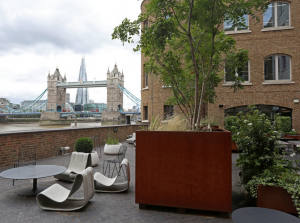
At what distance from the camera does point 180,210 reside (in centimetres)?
353

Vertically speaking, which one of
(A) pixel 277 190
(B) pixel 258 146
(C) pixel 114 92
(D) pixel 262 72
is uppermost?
(C) pixel 114 92

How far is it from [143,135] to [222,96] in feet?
36.4

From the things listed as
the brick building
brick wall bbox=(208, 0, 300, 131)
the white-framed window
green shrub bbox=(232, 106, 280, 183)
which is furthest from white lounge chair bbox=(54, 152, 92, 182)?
the white-framed window

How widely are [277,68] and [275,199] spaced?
1223 centimetres

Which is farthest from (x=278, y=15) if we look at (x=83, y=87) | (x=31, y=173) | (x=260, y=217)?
(x=83, y=87)

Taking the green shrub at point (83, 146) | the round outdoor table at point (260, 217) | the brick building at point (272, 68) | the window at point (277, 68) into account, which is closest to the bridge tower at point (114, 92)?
the brick building at point (272, 68)

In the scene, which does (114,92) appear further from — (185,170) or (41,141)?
(185,170)

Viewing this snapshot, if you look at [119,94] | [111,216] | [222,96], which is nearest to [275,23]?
[222,96]

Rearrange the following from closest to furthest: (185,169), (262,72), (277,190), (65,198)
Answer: (277,190) < (185,169) < (65,198) < (262,72)

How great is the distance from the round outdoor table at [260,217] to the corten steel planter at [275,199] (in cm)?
115

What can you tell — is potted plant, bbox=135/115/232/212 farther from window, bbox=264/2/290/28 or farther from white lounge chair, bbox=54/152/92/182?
window, bbox=264/2/290/28

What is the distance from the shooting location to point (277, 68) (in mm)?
13102

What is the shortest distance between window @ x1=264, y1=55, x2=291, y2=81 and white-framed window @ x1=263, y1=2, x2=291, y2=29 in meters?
2.05

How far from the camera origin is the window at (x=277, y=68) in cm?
1302
